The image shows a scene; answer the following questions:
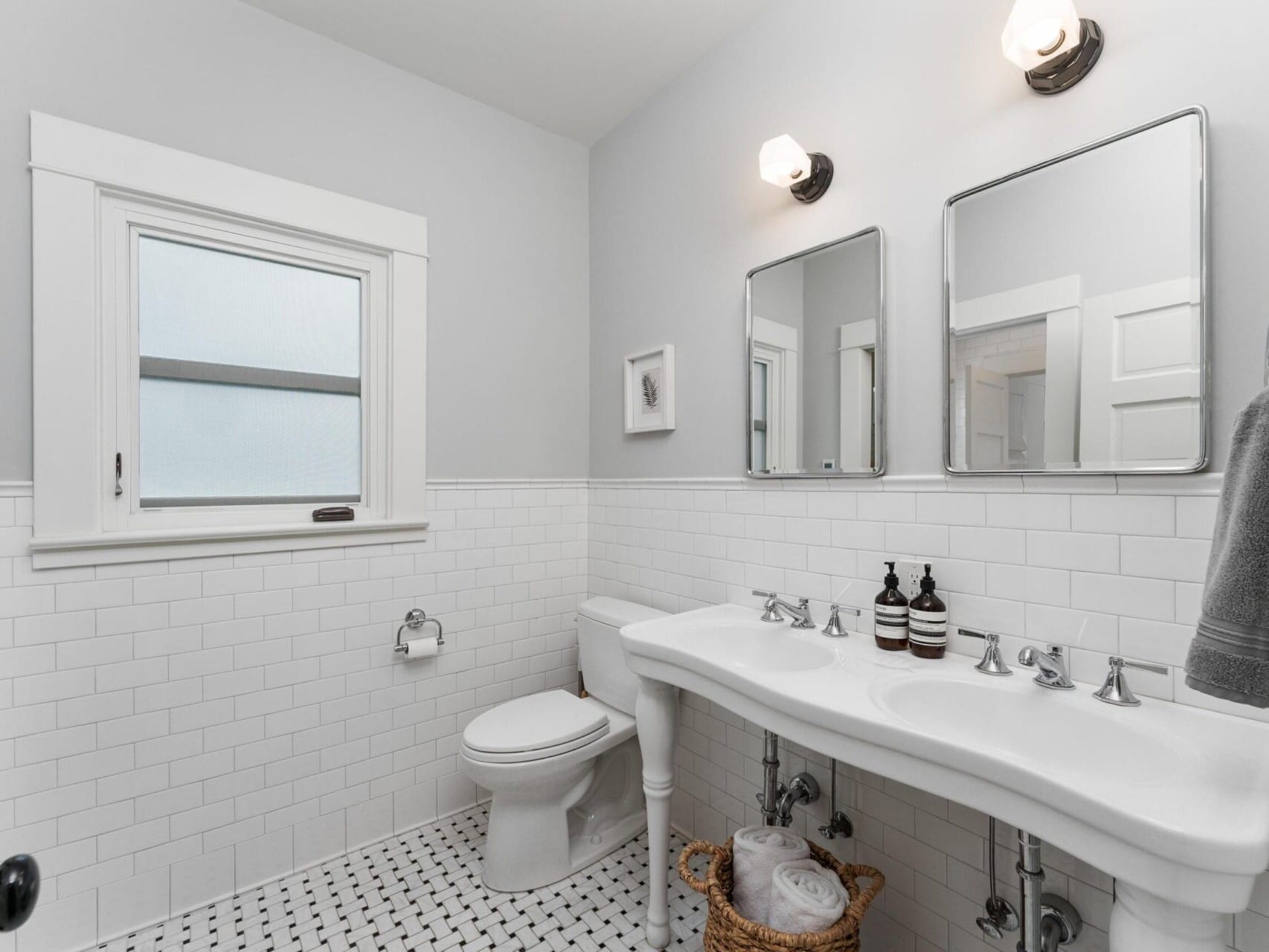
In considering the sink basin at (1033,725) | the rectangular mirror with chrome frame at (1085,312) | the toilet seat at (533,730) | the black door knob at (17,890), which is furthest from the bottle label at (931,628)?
the black door knob at (17,890)

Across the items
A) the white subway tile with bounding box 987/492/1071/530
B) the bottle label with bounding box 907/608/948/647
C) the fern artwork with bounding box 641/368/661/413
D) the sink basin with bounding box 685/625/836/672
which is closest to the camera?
the white subway tile with bounding box 987/492/1071/530

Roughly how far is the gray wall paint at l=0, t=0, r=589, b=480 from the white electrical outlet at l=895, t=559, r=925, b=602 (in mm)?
1435

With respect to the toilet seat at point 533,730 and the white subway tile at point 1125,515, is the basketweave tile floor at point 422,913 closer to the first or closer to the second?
the toilet seat at point 533,730

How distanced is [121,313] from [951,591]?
2.28 m

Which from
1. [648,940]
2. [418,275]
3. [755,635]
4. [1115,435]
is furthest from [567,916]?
[418,275]

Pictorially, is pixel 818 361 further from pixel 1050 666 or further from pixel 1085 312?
pixel 1050 666

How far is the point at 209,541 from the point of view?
67.5 inches

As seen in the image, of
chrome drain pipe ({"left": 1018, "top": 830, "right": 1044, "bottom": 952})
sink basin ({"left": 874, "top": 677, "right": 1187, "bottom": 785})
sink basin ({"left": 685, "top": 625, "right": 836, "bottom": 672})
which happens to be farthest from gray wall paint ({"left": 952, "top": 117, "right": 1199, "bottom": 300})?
chrome drain pipe ({"left": 1018, "top": 830, "right": 1044, "bottom": 952})

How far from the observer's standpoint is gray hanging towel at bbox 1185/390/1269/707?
72 cm

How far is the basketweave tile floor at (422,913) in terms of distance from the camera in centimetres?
156

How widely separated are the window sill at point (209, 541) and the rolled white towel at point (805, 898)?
152 cm

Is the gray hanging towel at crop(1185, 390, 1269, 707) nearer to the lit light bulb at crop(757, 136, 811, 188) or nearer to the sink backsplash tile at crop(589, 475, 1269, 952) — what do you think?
the sink backsplash tile at crop(589, 475, 1269, 952)

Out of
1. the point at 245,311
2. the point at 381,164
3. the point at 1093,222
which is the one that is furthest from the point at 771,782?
the point at 381,164

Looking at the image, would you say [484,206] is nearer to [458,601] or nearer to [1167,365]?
[458,601]
